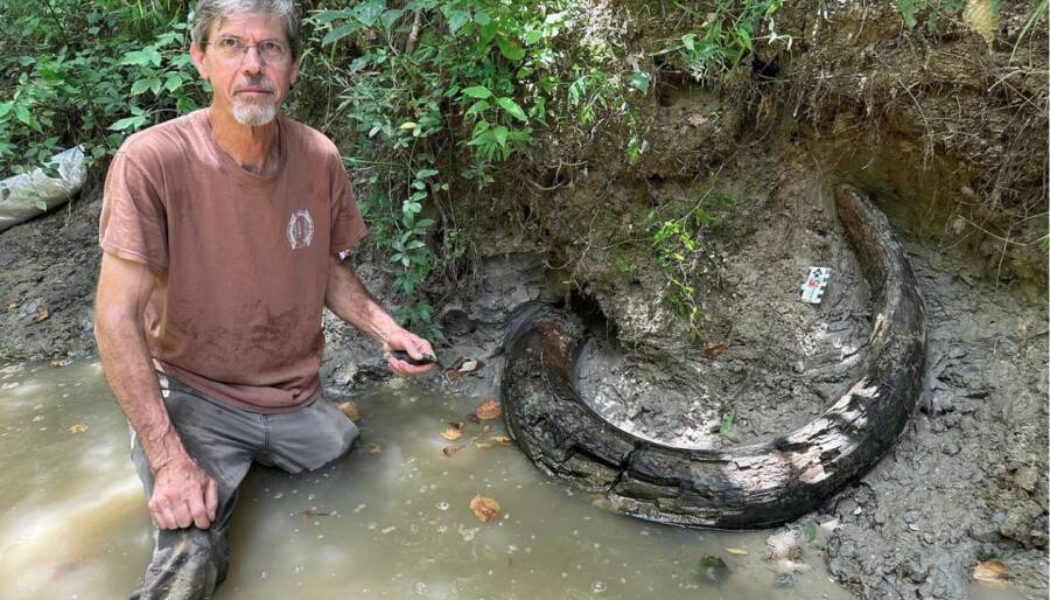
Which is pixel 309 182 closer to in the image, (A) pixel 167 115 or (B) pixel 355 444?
(B) pixel 355 444

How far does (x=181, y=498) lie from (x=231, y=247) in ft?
2.87

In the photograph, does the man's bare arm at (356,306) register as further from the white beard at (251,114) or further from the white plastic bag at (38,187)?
the white plastic bag at (38,187)

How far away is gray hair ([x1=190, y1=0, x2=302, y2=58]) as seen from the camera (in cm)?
234

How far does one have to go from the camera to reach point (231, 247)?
2.49 m

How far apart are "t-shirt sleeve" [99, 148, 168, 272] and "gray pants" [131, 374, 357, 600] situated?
2.05 feet

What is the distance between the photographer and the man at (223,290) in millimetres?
2238

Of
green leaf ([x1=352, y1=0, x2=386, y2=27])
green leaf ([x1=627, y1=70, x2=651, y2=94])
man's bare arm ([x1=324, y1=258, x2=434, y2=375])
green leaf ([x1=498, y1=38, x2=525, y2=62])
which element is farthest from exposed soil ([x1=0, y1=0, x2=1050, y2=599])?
green leaf ([x1=352, y1=0, x2=386, y2=27])

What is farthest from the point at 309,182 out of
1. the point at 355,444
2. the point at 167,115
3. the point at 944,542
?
the point at 944,542

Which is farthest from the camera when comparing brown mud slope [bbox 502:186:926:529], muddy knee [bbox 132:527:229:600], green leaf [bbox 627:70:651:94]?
green leaf [bbox 627:70:651:94]

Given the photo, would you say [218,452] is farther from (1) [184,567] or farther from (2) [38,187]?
(2) [38,187]

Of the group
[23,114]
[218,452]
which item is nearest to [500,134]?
[218,452]

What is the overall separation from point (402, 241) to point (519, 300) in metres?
0.80

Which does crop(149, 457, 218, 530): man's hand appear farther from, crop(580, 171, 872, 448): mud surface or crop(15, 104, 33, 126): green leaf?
crop(15, 104, 33, 126): green leaf

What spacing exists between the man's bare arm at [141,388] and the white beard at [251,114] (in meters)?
0.59
